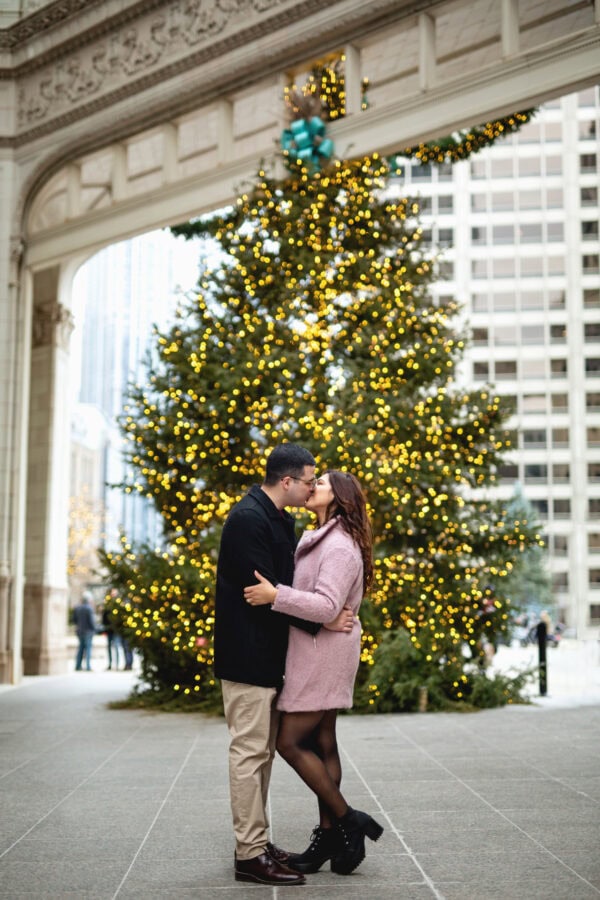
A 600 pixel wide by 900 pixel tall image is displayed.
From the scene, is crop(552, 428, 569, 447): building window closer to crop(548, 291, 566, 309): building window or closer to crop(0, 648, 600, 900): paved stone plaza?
crop(548, 291, 566, 309): building window

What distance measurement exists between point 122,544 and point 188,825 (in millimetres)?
7055

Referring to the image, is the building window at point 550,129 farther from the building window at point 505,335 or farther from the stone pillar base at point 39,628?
the stone pillar base at point 39,628

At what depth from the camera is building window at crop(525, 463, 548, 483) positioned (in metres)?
85.9

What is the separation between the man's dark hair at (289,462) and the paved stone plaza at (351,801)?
5.84ft

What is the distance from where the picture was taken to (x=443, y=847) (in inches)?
211

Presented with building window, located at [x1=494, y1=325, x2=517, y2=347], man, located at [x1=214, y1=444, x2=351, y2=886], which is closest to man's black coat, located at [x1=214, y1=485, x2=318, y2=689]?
man, located at [x1=214, y1=444, x2=351, y2=886]

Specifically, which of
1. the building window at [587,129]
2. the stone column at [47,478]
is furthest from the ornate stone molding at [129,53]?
the building window at [587,129]

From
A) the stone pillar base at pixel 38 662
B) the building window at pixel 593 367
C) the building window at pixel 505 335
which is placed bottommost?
the stone pillar base at pixel 38 662

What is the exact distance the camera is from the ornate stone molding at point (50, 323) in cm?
1906

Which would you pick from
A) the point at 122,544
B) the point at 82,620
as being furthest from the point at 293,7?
the point at 82,620

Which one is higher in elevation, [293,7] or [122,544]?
[293,7]

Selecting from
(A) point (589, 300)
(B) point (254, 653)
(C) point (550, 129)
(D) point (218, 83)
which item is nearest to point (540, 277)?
(A) point (589, 300)

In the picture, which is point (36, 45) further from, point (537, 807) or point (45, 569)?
point (537, 807)

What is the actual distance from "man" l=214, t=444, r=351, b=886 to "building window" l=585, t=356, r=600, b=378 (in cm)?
8276
